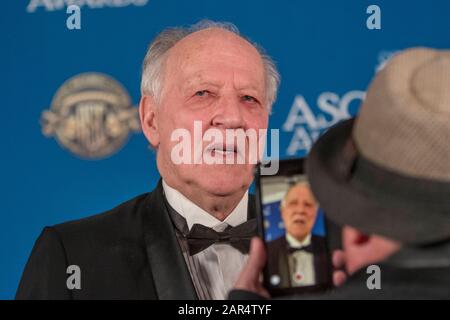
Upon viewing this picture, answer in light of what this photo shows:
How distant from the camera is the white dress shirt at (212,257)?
1.96 metres

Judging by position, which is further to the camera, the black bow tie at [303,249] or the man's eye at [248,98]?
the man's eye at [248,98]

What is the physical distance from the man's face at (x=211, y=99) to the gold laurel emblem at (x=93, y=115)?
0.13 meters

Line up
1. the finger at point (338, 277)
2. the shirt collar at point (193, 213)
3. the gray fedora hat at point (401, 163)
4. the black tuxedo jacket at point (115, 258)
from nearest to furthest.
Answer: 1. the gray fedora hat at point (401, 163)
2. the finger at point (338, 277)
3. the black tuxedo jacket at point (115, 258)
4. the shirt collar at point (193, 213)

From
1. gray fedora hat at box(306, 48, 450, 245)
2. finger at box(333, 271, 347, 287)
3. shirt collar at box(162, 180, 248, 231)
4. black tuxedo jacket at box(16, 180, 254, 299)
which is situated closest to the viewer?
gray fedora hat at box(306, 48, 450, 245)

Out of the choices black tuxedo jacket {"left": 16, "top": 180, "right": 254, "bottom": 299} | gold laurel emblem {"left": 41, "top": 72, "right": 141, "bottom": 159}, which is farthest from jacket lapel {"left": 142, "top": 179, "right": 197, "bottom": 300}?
gold laurel emblem {"left": 41, "top": 72, "right": 141, "bottom": 159}

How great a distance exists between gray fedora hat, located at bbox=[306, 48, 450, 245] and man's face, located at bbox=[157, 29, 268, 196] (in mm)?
592

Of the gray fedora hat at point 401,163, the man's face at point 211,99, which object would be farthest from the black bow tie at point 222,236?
the gray fedora hat at point 401,163

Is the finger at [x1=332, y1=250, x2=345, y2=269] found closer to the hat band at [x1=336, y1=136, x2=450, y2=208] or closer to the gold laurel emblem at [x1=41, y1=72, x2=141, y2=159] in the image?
the hat band at [x1=336, y1=136, x2=450, y2=208]

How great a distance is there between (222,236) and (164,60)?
0.52 m

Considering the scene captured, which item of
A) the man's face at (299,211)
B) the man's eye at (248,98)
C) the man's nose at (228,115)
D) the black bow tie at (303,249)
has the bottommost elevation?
the black bow tie at (303,249)

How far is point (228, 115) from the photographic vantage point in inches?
77.0

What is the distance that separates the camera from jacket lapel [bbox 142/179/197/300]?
1908 mm

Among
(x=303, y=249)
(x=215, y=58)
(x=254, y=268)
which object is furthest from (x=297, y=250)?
(x=215, y=58)

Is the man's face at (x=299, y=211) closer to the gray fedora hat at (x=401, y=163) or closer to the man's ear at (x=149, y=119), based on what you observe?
the gray fedora hat at (x=401, y=163)
